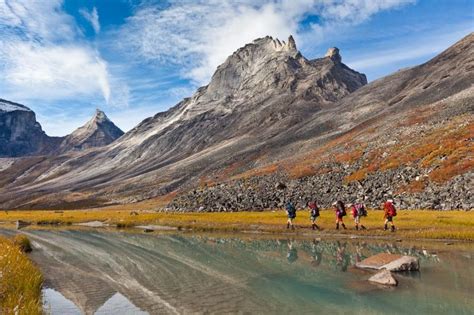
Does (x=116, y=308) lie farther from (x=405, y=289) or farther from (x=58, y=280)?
(x=405, y=289)

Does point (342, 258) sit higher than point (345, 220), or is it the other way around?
point (345, 220)

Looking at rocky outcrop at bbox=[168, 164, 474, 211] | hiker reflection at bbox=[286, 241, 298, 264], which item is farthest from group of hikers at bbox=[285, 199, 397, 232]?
rocky outcrop at bbox=[168, 164, 474, 211]

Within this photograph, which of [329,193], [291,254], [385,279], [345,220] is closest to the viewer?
[385,279]

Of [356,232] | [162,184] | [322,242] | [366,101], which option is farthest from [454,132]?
Answer: [162,184]

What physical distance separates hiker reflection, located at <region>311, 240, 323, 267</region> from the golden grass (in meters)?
19.9

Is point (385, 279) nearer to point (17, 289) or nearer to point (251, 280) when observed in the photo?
point (251, 280)

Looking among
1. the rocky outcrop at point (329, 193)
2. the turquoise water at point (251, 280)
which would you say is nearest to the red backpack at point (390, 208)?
the turquoise water at point (251, 280)

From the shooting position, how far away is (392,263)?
29.5 meters

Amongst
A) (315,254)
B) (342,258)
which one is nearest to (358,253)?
(342,258)

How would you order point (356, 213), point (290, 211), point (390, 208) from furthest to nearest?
point (290, 211) < point (356, 213) < point (390, 208)

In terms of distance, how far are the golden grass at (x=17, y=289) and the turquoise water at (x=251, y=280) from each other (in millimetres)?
1482

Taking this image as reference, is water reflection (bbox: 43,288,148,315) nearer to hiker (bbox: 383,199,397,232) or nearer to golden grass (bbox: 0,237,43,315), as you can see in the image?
golden grass (bbox: 0,237,43,315)

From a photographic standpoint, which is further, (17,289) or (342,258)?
(342,258)

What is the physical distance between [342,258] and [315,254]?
3.29 metres
